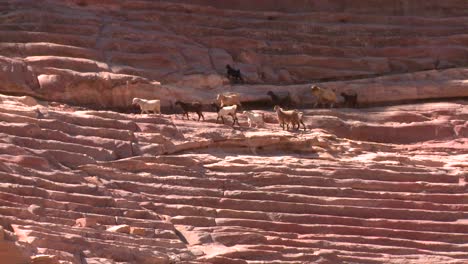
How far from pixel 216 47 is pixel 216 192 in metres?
7.60

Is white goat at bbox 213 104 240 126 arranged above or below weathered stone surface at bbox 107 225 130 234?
above

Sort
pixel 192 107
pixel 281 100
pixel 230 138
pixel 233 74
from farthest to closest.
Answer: pixel 233 74 < pixel 281 100 < pixel 192 107 < pixel 230 138

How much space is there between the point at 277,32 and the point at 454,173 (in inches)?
296

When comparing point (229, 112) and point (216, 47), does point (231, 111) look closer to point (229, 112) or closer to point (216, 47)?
point (229, 112)

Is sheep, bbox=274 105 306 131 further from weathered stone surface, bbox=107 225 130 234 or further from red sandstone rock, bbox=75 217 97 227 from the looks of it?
red sandstone rock, bbox=75 217 97 227

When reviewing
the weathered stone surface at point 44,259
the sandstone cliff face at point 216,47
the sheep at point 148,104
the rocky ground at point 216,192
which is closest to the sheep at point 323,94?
the sandstone cliff face at point 216,47

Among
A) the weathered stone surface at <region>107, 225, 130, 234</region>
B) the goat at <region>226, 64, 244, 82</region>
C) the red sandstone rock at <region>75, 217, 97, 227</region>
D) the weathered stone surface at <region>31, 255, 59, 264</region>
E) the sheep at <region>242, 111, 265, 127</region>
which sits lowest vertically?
the weathered stone surface at <region>107, 225, 130, 234</region>

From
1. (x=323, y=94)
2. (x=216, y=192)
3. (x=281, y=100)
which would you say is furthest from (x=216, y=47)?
(x=216, y=192)

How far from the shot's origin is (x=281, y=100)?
99.6ft

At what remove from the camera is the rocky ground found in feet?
76.3

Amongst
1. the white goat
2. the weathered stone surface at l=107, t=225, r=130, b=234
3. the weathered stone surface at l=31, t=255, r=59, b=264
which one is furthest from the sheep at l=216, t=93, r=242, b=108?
the weathered stone surface at l=31, t=255, r=59, b=264

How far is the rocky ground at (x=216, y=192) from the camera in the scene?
2325cm

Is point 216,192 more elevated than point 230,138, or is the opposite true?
point 230,138

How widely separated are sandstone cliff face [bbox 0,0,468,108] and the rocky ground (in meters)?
1.46
